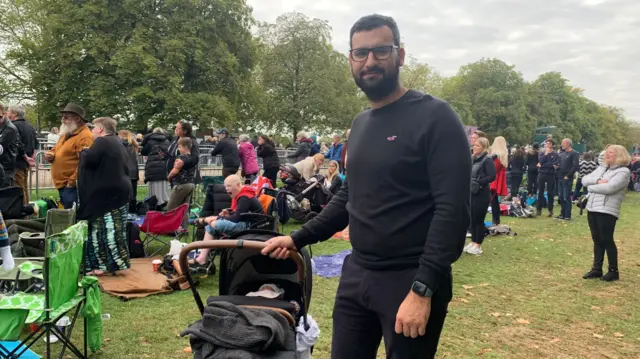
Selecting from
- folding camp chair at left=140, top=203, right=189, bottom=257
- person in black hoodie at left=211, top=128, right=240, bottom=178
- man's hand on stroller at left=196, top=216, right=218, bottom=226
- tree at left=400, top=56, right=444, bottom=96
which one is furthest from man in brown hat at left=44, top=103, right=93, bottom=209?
tree at left=400, top=56, right=444, bottom=96

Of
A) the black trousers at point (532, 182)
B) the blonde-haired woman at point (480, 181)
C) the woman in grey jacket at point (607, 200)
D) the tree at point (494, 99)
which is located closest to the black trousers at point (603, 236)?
the woman in grey jacket at point (607, 200)

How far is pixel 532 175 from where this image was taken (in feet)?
50.0

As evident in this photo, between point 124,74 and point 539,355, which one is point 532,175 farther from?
point 124,74

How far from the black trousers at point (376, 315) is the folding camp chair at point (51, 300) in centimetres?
214

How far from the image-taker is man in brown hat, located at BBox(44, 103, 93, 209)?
6.07 m

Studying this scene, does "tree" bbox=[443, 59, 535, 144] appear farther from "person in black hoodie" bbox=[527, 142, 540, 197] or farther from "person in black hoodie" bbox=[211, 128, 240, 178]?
"person in black hoodie" bbox=[211, 128, 240, 178]

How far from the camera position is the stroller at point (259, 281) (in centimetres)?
242

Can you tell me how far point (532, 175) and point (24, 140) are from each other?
1373cm

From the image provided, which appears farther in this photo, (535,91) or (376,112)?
(535,91)

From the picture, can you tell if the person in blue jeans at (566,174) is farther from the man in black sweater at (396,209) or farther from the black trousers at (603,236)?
the man in black sweater at (396,209)

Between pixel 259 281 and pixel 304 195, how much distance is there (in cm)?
740

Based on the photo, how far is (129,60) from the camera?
2384 centimetres

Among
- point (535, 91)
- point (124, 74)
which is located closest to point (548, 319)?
point (124, 74)

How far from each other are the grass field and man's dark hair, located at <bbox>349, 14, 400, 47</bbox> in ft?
9.17
